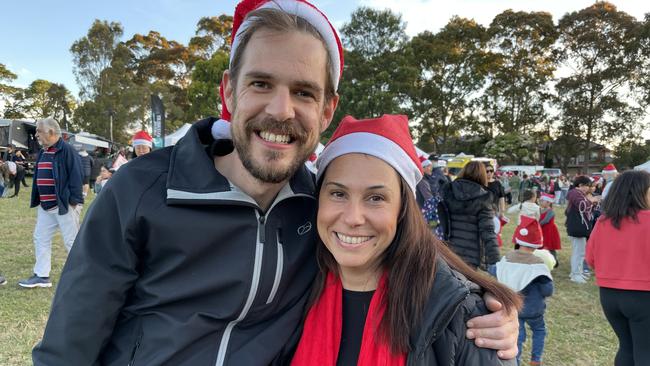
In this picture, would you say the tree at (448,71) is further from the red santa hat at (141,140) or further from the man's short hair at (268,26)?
the man's short hair at (268,26)

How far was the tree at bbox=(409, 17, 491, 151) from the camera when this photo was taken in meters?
31.6

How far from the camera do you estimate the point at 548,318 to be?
18.0 ft

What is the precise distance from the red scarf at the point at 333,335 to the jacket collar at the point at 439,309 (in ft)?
0.36

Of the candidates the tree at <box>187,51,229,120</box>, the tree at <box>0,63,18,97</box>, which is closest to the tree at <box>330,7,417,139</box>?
the tree at <box>187,51,229,120</box>

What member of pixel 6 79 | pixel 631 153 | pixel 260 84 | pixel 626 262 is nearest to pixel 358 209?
pixel 260 84

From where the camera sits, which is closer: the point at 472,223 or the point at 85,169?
the point at 472,223

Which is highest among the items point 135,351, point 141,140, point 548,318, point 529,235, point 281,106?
point 141,140

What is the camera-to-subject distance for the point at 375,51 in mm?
28688

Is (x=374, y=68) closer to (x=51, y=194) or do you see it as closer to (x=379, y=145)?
(x=51, y=194)

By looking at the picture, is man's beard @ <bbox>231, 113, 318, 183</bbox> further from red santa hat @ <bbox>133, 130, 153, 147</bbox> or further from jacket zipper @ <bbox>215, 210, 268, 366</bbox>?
red santa hat @ <bbox>133, 130, 153, 147</bbox>

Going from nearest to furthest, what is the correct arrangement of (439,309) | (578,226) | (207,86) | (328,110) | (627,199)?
(439,309) → (328,110) → (627,199) → (578,226) → (207,86)

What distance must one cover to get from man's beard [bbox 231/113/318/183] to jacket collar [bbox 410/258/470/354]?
68 centimetres

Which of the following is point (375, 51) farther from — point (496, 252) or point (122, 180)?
point (122, 180)

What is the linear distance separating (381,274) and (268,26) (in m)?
1.06
